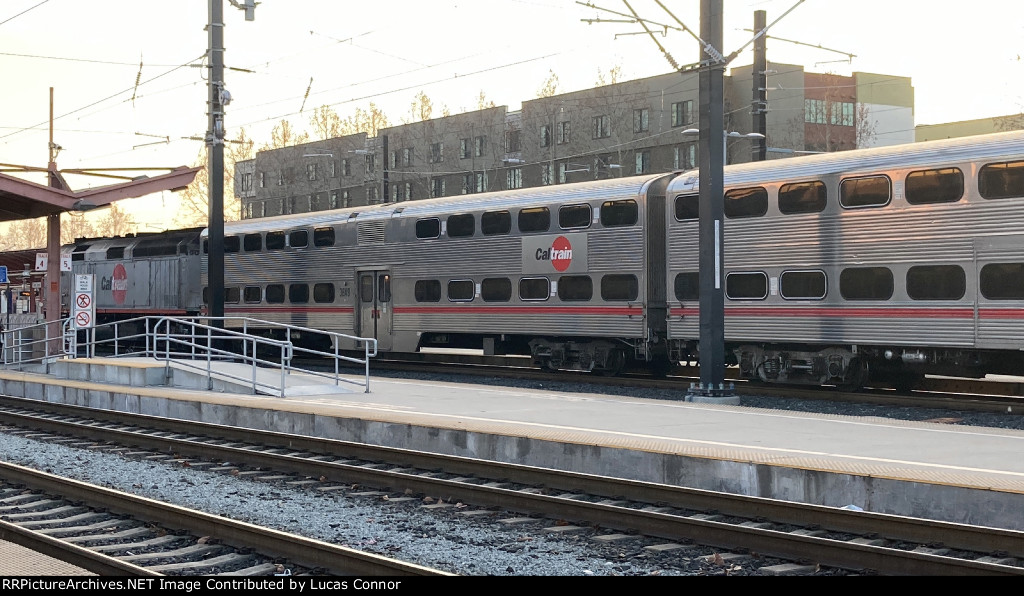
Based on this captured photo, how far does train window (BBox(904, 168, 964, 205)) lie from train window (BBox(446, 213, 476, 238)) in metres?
10.6

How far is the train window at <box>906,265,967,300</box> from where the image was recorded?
1748 centimetres

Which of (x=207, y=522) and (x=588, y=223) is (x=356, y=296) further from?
(x=207, y=522)

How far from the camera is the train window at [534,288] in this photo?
78.9ft

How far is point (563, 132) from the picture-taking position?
2886 inches

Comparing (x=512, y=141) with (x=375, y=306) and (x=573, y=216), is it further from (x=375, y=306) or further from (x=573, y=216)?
(x=573, y=216)

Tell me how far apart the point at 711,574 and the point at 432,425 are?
6.23m

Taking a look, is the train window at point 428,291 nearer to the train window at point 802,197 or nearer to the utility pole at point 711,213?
the train window at point 802,197

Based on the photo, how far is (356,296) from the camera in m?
28.9

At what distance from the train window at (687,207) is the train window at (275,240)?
45.1 ft

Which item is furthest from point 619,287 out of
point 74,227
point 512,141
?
point 74,227

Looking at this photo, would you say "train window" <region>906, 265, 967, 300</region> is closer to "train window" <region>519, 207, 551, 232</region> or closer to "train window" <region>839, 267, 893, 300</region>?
"train window" <region>839, 267, 893, 300</region>

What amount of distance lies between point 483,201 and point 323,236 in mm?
6175

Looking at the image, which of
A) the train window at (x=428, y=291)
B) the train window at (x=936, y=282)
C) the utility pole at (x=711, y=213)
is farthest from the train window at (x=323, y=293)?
the train window at (x=936, y=282)

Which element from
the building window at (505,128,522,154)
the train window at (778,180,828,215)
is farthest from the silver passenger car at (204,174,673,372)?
the building window at (505,128,522,154)
